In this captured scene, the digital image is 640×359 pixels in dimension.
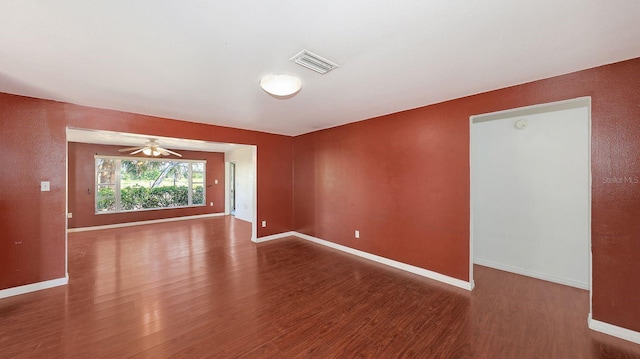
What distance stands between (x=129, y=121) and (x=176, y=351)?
3.26m

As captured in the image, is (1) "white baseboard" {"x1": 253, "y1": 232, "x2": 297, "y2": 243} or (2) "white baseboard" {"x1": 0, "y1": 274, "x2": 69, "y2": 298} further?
(1) "white baseboard" {"x1": 253, "y1": 232, "x2": 297, "y2": 243}

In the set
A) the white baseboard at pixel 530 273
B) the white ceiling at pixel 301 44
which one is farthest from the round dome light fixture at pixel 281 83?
the white baseboard at pixel 530 273

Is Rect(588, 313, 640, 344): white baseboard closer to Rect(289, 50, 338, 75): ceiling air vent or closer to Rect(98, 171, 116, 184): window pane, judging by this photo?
Rect(289, 50, 338, 75): ceiling air vent

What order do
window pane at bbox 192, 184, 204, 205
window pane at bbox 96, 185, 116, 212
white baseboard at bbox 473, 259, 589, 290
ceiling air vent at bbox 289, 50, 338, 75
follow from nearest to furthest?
ceiling air vent at bbox 289, 50, 338, 75, white baseboard at bbox 473, 259, 589, 290, window pane at bbox 96, 185, 116, 212, window pane at bbox 192, 184, 204, 205

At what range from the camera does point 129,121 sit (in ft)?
11.2

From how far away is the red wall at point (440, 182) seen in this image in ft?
6.46

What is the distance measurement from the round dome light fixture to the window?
259 inches

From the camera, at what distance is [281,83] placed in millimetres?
2166

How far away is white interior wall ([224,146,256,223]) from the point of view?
23.1ft

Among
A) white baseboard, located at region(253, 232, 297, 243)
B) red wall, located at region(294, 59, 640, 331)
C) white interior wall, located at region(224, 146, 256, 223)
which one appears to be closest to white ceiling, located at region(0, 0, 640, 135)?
red wall, located at region(294, 59, 640, 331)

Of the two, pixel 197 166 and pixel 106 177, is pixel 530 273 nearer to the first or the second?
pixel 197 166

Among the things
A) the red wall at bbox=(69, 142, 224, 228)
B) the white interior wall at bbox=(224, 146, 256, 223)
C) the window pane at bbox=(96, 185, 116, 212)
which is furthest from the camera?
the white interior wall at bbox=(224, 146, 256, 223)

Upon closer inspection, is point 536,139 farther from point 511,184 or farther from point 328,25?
point 328,25

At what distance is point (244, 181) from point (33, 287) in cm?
494
